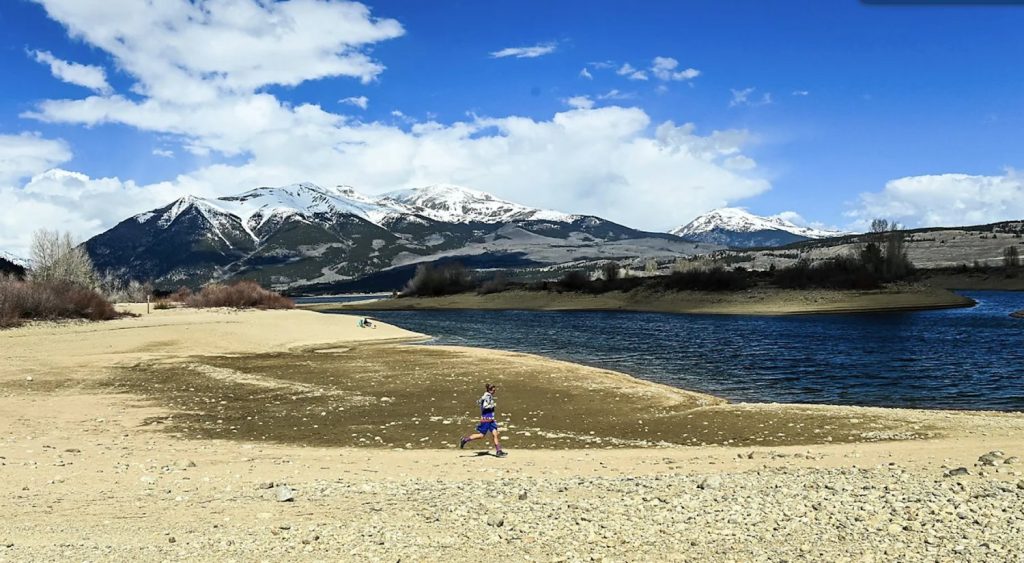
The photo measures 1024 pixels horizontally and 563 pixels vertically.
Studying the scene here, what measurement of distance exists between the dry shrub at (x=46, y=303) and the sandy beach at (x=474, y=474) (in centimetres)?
2754

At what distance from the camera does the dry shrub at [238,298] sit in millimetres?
93625

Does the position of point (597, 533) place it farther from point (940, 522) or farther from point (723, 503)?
point (940, 522)

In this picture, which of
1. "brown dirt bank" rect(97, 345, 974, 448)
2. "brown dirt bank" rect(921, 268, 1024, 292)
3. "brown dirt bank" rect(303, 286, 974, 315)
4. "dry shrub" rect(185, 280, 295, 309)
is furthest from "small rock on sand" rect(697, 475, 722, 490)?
"brown dirt bank" rect(921, 268, 1024, 292)

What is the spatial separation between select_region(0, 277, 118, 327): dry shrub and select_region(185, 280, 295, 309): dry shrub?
2656 cm

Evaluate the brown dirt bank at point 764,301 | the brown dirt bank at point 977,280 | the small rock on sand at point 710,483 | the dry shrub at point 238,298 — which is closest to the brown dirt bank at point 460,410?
the small rock on sand at point 710,483

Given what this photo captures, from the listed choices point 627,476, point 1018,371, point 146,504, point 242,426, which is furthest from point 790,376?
point 146,504

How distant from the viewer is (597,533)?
9195 mm

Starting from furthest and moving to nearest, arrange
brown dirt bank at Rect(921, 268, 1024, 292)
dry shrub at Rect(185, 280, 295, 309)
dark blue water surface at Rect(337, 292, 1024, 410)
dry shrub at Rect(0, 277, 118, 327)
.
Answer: brown dirt bank at Rect(921, 268, 1024, 292) → dry shrub at Rect(185, 280, 295, 309) → dry shrub at Rect(0, 277, 118, 327) → dark blue water surface at Rect(337, 292, 1024, 410)

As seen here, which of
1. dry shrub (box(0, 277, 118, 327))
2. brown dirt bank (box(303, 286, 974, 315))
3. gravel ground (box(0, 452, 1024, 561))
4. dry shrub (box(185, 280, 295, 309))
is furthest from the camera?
brown dirt bank (box(303, 286, 974, 315))

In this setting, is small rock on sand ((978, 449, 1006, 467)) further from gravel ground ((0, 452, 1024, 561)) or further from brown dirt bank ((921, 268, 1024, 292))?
brown dirt bank ((921, 268, 1024, 292))

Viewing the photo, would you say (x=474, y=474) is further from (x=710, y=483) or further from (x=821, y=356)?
(x=821, y=356)

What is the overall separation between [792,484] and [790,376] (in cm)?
2502

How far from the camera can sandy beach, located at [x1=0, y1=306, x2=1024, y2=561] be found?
28.7ft

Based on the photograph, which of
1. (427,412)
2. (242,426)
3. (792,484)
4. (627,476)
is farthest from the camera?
(427,412)
